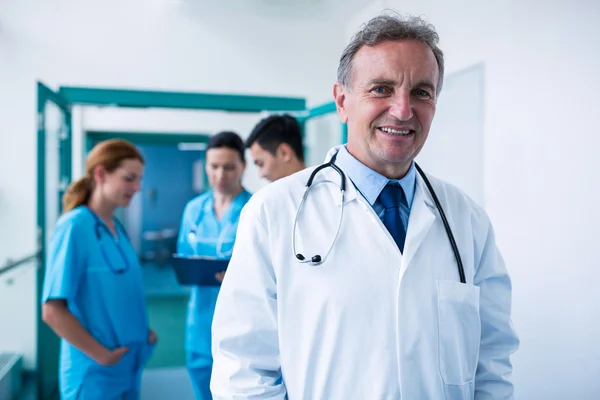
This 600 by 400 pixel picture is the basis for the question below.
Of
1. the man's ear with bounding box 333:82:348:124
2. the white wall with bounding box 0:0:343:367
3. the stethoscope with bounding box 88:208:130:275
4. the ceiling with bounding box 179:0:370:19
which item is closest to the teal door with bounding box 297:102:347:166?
the white wall with bounding box 0:0:343:367

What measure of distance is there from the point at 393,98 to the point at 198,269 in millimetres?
1122

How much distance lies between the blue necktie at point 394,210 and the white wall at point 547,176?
2.62ft

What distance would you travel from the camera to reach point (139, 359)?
169 cm

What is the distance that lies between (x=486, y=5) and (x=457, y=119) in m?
0.47

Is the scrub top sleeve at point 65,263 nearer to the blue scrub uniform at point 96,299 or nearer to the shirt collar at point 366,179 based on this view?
the blue scrub uniform at point 96,299

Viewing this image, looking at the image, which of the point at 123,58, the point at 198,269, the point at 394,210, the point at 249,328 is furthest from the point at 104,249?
the point at 123,58

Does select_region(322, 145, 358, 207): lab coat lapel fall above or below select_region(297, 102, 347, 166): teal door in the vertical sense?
→ below

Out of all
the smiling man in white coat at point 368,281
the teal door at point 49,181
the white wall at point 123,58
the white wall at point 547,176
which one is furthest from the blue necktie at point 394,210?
the white wall at point 123,58

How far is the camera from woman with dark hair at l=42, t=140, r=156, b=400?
4.82 feet

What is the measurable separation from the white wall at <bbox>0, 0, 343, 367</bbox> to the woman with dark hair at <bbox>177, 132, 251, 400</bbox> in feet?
3.20

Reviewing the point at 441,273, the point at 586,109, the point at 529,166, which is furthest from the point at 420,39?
the point at 529,166

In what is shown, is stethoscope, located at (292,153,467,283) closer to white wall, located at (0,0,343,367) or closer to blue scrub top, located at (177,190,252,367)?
blue scrub top, located at (177,190,252,367)

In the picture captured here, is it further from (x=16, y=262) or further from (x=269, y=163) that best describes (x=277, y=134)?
(x=16, y=262)

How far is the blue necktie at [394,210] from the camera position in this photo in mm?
949
